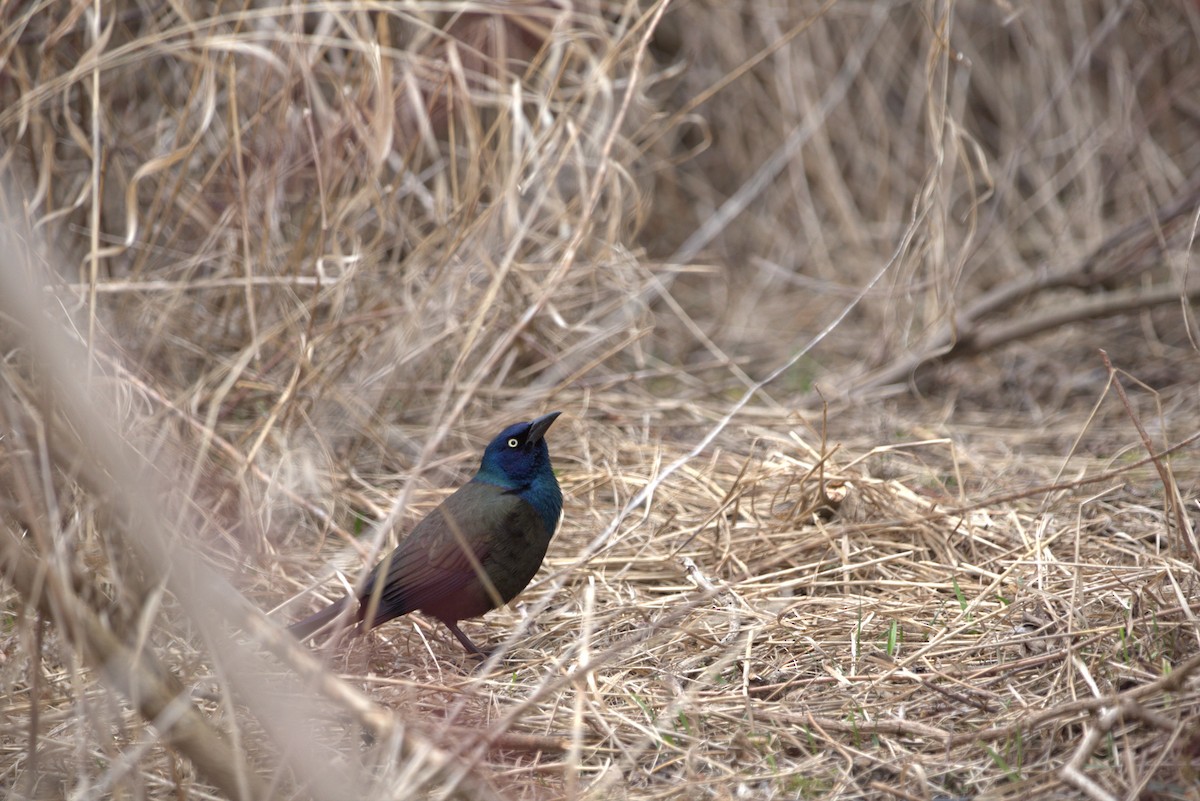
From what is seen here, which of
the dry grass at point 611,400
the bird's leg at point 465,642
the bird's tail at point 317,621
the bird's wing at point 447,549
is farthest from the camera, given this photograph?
the bird's leg at point 465,642

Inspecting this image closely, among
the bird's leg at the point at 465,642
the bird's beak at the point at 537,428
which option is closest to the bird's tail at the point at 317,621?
the bird's leg at the point at 465,642

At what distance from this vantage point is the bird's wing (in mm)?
2775

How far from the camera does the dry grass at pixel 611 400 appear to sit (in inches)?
79.5

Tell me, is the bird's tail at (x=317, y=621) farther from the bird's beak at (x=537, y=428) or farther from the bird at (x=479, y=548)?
the bird's beak at (x=537, y=428)

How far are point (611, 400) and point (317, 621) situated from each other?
182cm

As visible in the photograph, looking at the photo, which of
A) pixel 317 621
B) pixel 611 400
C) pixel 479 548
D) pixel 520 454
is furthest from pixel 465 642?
pixel 611 400

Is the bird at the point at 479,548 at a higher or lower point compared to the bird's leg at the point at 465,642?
higher

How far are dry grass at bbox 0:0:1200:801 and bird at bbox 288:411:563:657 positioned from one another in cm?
15

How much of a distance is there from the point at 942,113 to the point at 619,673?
191 centimetres

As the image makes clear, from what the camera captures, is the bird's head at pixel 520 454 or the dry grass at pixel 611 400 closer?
the dry grass at pixel 611 400

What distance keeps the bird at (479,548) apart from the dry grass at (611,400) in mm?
148

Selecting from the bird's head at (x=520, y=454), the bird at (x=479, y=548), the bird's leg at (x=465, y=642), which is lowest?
the bird's leg at (x=465, y=642)

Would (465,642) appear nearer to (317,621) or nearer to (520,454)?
(317,621)

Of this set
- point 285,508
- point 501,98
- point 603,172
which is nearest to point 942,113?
point 603,172
